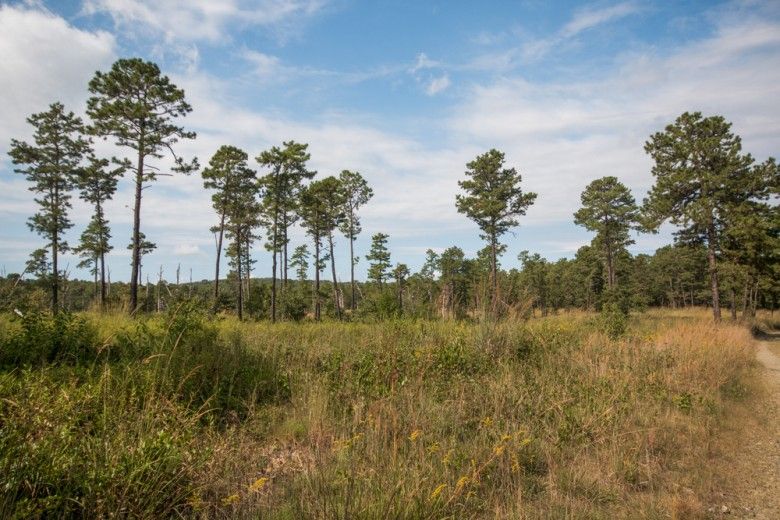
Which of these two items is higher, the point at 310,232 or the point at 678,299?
the point at 310,232

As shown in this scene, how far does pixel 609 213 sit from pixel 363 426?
1526 inches

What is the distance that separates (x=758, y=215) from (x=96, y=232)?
4862cm

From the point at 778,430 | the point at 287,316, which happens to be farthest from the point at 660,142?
the point at 287,316

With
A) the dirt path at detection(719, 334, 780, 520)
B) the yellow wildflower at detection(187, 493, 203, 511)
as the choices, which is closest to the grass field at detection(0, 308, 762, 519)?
the yellow wildflower at detection(187, 493, 203, 511)

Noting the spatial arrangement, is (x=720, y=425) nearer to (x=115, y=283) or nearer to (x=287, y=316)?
(x=287, y=316)

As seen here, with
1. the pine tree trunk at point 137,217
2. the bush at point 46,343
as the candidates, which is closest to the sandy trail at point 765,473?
the bush at point 46,343

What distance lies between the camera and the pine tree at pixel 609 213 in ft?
117

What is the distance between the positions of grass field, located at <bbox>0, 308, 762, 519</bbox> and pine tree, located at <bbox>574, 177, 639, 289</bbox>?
1219 inches

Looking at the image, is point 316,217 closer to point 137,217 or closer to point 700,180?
point 137,217

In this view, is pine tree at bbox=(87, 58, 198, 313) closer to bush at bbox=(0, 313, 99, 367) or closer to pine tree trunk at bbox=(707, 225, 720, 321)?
bush at bbox=(0, 313, 99, 367)

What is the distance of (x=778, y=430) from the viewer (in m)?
5.27

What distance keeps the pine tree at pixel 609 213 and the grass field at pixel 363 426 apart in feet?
102

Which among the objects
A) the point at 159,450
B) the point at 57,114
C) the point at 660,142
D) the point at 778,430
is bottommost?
the point at 778,430

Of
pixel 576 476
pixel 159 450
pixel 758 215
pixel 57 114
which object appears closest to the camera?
pixel 159 450
